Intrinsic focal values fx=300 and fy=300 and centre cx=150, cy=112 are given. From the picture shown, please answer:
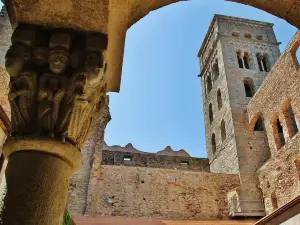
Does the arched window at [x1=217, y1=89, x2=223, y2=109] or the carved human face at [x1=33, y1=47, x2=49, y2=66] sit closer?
the carved human face at [x1=33, y1=47, x2=49, y2=66]

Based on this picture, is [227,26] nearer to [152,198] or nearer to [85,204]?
[152,198]

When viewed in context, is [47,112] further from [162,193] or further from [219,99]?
[219,99]

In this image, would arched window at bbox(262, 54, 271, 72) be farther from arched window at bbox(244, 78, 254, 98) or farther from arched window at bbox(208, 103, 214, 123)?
arched window at bbox(208, 103, 214, 123)

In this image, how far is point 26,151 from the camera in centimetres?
162

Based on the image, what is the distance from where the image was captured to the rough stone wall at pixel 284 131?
37.9 feet

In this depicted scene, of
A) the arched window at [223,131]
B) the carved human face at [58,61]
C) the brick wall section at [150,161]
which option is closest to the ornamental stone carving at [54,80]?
the carved human face at [58,61]

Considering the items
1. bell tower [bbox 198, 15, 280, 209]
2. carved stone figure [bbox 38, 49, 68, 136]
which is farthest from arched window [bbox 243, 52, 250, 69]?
carved stone figure [bbox 38, 49, 68, 136]

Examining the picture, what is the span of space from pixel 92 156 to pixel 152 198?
3.36 meters

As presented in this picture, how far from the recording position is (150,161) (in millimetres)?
20547

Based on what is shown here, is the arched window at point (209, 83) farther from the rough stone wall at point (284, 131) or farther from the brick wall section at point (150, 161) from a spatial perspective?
the rough stone wall at point (284, 131)

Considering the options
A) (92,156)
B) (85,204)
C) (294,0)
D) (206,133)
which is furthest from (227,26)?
(294,0)

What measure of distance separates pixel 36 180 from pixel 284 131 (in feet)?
43.0

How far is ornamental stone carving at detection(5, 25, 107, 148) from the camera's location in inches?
66.4

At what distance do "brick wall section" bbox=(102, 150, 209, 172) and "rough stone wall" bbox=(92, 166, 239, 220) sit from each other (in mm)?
5767
